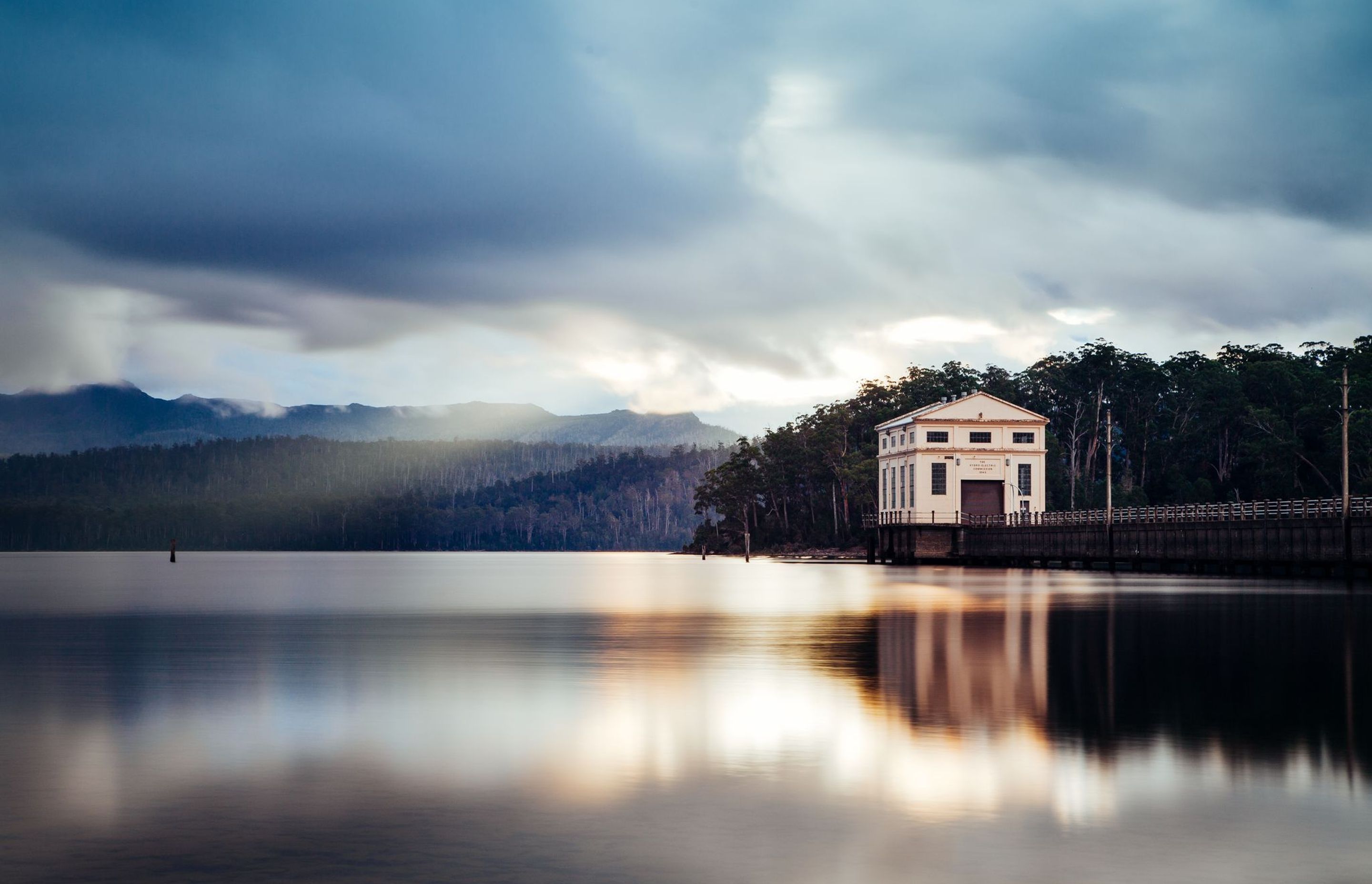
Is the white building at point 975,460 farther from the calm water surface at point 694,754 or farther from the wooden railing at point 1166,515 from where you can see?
the calm water surface at point 694,754

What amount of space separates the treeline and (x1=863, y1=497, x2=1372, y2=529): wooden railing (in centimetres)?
836

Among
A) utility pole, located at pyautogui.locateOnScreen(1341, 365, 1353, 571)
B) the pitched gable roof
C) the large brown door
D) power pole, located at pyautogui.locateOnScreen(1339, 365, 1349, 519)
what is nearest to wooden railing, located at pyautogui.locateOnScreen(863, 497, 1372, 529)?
utility pole, located at pyautogui.locateOnScreen(1341, 365, 1353, 571)

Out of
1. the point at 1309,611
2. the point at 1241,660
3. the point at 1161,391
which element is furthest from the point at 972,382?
the point at 1241,660

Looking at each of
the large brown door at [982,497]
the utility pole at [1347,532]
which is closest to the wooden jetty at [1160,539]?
the utility pole at [1347,532]

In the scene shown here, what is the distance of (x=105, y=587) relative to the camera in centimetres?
8031

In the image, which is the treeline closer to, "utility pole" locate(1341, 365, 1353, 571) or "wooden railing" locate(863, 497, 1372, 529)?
"wooden railing" locate(863, 497, 1372, 529)

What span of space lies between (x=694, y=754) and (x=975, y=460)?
116369 millimetres

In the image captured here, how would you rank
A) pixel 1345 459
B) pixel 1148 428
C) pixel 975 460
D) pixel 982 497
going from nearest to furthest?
1. pixel 1345 459
2. pixel 975 460
3. pixel 982 497
4. pixel 1148 428

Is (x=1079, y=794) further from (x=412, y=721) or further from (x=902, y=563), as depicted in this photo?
(x=902, y=563)

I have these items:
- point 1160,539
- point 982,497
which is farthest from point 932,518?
point 1160,539

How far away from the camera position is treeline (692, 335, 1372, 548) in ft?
447

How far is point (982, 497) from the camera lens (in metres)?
131

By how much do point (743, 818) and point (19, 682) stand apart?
17178 millimetres

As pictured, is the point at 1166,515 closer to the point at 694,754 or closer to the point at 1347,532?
the point at 1347,532
